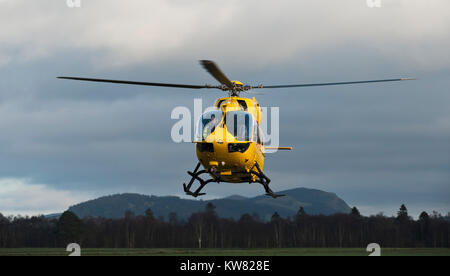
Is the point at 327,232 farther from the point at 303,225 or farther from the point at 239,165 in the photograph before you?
the point at 239,165

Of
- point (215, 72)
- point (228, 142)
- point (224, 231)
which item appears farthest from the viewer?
point (224, 231)

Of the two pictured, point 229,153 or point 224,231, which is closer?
point 229,153

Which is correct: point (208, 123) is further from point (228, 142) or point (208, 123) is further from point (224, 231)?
point (224, 231)

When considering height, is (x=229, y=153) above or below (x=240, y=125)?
below

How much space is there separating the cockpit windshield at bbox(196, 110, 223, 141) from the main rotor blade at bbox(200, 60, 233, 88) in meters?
1.50

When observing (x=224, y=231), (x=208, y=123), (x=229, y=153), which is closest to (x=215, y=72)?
(x=208, y=123)

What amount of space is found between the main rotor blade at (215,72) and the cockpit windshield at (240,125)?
157 cm

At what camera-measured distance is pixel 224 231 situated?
104 meters

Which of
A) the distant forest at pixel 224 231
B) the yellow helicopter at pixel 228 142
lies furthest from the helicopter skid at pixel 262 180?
the distant forest at pixel 224 231

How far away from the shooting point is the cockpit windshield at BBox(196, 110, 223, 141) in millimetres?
27969

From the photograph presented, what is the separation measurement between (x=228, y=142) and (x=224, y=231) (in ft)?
255

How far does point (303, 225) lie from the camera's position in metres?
117

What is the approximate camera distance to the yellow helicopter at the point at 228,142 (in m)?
27.6
